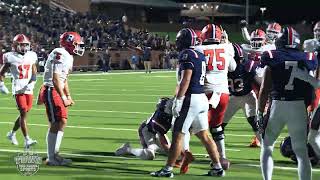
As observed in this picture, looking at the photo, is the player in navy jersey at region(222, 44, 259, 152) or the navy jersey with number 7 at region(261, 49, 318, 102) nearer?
the navy jersey with number 7 at region(261, 49, 318, 102)

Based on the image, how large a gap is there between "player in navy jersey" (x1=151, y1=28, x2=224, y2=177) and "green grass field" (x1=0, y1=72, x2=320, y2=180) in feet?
1.42

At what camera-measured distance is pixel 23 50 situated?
1112 centimetres

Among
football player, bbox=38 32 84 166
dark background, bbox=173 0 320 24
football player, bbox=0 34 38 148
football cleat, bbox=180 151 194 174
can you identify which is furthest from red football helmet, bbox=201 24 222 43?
dark background, bbox=173 0 320 24

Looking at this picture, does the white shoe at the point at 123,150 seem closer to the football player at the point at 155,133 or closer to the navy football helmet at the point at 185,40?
the football player at the point at 155,133

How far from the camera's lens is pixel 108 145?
36.7 feet

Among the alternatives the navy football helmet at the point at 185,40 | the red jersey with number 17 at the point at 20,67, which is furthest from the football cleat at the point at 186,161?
the red jersey with number 17 at the point at 20,67

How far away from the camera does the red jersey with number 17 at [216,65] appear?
873 cm

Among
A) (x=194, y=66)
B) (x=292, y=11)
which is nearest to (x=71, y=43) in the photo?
(x=194, y=66)

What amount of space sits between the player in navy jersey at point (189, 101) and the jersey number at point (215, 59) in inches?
18.8

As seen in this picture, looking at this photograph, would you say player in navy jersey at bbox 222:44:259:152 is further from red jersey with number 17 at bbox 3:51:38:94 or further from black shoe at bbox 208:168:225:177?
red jersey with number 17 at bbox 3:51:38:94

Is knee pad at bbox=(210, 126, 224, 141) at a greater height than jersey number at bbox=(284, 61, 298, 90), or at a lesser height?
lesser

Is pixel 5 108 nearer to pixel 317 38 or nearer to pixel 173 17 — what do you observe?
pixel 317 38

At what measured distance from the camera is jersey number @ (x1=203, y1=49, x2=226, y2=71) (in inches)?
343

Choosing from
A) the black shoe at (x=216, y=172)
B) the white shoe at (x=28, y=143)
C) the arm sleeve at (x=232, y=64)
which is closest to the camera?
the black shoe at (x=216, y=172)
